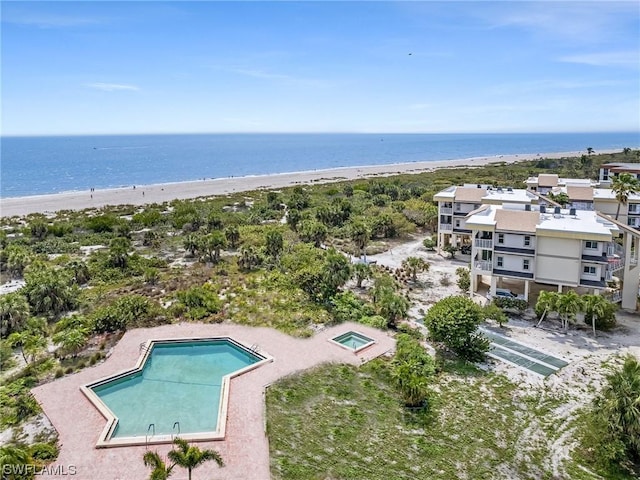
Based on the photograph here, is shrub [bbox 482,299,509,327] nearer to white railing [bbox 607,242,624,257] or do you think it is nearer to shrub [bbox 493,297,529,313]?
shrub [bbox 493,297,529,313]

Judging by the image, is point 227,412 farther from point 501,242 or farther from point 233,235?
point 233,235

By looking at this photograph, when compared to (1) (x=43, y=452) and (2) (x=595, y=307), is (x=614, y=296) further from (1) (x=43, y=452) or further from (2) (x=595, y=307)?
(1) (x=43, y=452)

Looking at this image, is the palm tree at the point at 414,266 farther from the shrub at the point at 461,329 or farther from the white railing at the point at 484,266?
the shrub at the point at 461,329

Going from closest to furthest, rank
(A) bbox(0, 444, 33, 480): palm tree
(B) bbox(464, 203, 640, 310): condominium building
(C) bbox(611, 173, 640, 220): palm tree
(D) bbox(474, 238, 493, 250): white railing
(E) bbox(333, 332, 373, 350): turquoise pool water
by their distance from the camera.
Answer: (A) bbox(0, 444, 33, 480): palm tree → (E) bbox(333, 332, 373, 350): turquoise pool water → (B) bbox(464, 203, 640, 310): condominium building → (D) bbox(474, 238, 493, 250): white railing → (C) bbox(611, 173, 640, 220): palm tree

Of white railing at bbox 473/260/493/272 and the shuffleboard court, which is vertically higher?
white railing at bbox 473/260/493/272

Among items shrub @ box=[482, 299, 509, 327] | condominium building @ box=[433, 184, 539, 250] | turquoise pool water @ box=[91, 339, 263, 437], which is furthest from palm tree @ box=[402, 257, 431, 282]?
turquoise pool water @ box=[91, 339, 263, 437]

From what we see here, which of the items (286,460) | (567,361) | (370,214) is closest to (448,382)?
(567,361)

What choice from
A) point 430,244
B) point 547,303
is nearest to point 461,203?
point 430,244
